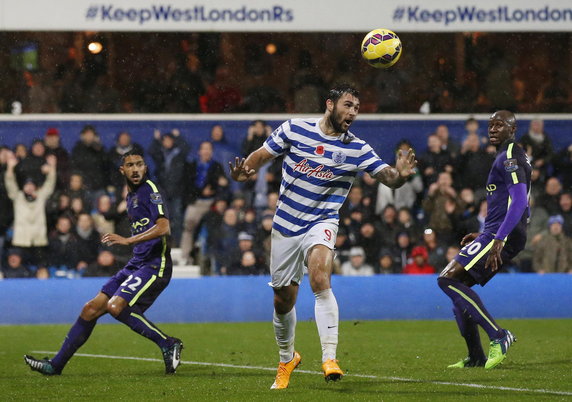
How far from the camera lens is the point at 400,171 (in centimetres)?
793

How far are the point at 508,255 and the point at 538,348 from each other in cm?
212

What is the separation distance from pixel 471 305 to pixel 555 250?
7613mm

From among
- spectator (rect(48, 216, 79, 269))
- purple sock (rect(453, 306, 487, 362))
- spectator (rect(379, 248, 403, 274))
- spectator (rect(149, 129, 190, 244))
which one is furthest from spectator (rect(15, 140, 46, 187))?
purple sock (rect(453, 306, 487, 362))

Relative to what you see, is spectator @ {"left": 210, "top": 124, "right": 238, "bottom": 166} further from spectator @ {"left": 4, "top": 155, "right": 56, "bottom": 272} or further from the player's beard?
the player's beard

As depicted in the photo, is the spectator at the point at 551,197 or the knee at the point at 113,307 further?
the spectator at the point at 551,197

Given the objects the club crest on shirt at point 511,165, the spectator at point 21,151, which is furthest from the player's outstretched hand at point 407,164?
the spectator at point 21,151

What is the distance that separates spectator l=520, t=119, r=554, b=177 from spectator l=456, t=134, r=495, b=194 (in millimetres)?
812

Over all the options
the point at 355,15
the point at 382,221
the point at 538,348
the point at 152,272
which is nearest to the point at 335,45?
the point at 355,15

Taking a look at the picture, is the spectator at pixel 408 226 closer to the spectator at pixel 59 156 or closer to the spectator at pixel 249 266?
the spectator at pixel 249 266

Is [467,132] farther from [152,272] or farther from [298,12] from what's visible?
[152,272]

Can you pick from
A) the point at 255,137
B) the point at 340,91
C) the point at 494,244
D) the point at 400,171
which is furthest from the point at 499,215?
the point at 255,137

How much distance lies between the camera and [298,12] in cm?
1811

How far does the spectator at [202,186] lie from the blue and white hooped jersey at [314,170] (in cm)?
958

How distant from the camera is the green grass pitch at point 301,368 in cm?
784
